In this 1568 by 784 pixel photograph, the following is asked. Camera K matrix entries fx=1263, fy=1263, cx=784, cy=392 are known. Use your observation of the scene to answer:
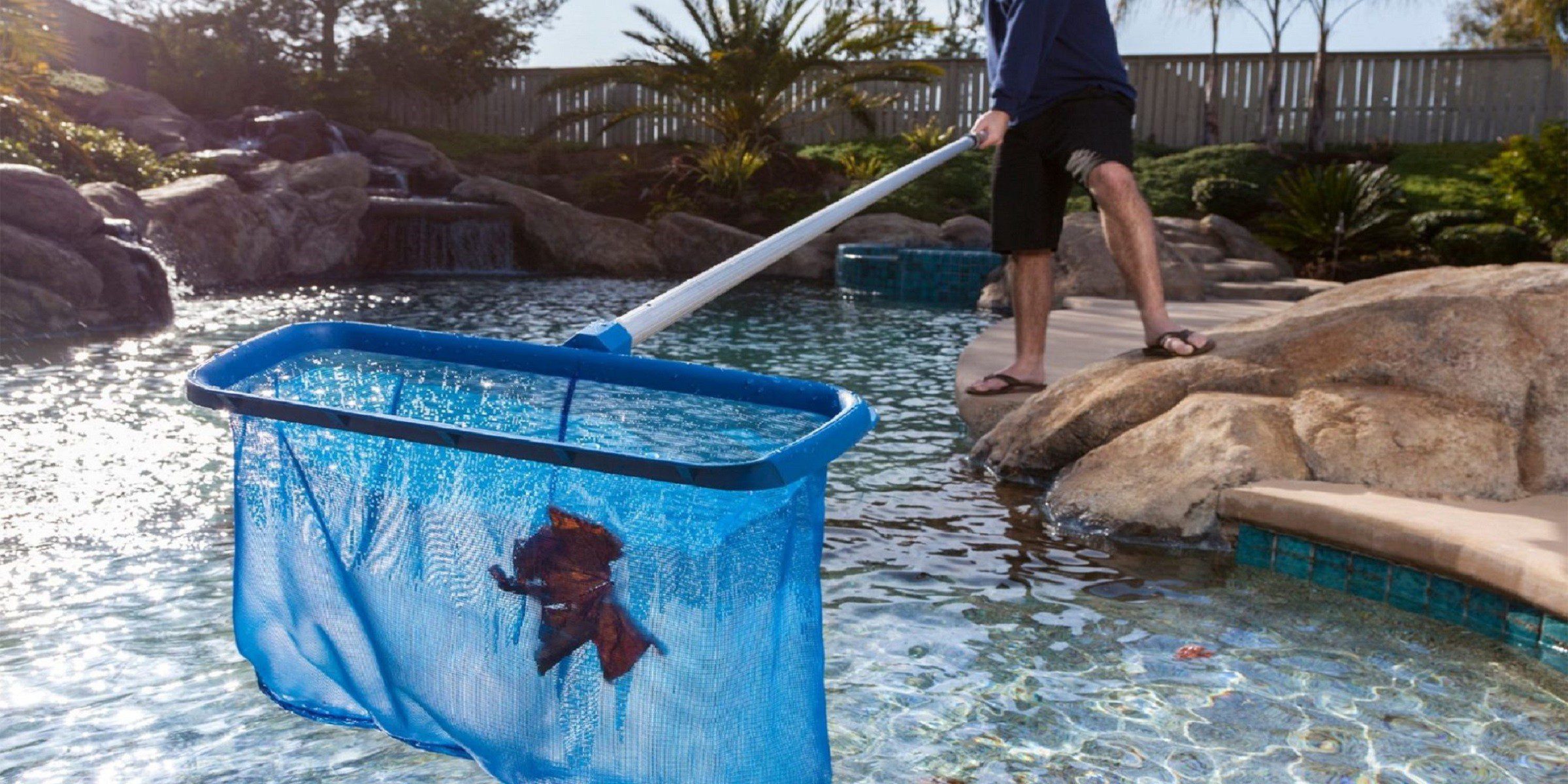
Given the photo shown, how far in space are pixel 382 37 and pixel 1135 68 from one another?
15.7m

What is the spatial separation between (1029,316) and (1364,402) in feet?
4.65

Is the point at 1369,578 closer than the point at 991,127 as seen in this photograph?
Yes

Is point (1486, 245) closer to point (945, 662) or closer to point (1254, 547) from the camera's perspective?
point (1254, 547)

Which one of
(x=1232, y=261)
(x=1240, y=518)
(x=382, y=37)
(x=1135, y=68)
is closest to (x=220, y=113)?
(x=382, y=37)

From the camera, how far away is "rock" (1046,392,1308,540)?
4.05m

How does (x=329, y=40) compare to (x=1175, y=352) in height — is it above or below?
above

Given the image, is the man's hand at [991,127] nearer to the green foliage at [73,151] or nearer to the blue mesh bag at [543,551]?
the blue mesh bag at [543,551]

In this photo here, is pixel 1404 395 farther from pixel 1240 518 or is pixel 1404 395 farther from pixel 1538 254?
pixel 1538 254

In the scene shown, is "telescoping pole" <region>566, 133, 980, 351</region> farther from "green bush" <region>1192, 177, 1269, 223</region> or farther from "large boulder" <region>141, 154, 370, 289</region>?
"green bush" <region>1192, 177, 1269, 223</region>

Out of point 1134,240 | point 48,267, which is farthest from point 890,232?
point 1134,240

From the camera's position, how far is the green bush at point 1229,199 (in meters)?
17.6

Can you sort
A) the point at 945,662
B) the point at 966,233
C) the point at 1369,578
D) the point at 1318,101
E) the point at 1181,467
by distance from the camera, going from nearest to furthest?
the point at 945,662
the point at 1369,578
the point at 1181,467
the point at 966,233
the point at 1318,101

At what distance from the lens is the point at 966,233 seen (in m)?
15.2

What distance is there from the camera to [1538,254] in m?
14.9
